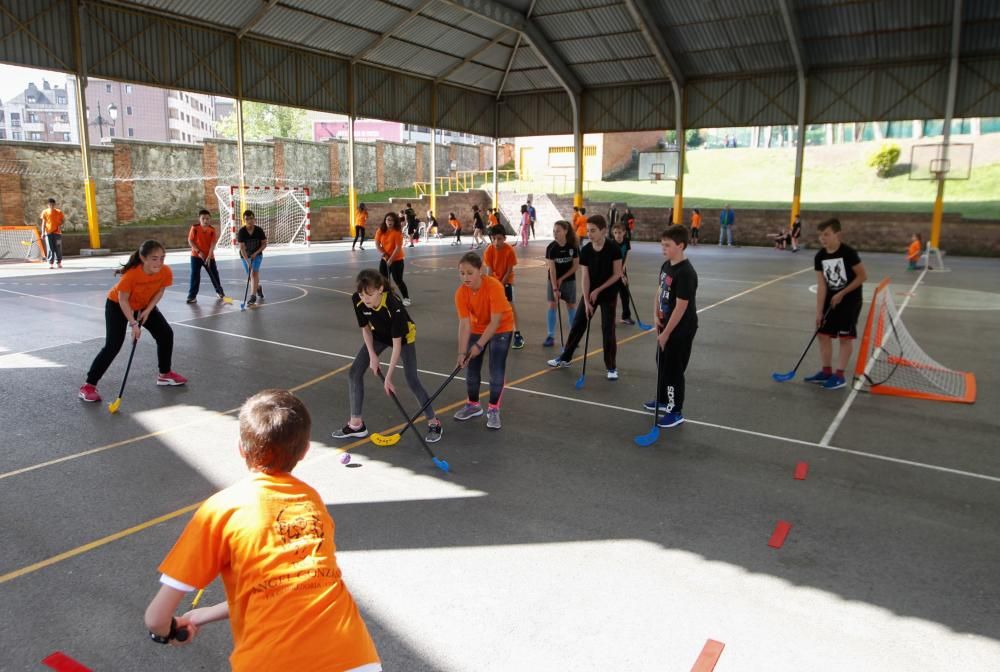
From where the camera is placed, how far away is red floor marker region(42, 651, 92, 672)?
348 centimetres

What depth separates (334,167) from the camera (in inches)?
1698

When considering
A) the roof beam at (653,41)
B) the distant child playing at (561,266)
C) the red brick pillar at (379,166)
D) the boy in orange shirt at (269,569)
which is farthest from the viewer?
the red brick pillar at (379,166)

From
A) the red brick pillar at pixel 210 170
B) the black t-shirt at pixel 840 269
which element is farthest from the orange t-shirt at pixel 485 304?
the red brick pillar at pixel 210 170

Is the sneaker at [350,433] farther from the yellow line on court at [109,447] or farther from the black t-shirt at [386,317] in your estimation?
the yellow line on court at [109,447]

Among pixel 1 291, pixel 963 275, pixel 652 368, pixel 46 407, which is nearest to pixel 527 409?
pixel 652 368

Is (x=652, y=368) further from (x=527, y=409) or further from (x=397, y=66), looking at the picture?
(x=397, y=66)

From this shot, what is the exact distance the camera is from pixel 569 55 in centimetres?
3412

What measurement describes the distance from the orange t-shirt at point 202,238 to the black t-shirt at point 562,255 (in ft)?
25.1

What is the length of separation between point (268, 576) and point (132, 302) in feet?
22.1

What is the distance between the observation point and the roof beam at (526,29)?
27.9 metres

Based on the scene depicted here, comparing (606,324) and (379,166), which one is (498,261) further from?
(379,166)

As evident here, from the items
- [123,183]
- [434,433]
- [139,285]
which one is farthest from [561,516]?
[123,183]

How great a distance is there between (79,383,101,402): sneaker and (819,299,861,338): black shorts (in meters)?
8.66

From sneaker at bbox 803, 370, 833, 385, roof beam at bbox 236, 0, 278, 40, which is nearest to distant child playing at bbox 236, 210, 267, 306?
sneaker at bbox 803, 370, 833, 385
